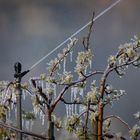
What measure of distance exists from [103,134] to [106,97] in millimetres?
558

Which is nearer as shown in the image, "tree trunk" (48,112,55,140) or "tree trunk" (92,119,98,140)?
"tree trunk" (48,112,55,140)

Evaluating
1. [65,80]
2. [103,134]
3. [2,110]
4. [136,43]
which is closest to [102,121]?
[103,134]

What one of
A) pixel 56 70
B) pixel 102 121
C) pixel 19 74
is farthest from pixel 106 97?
pixel 19 74

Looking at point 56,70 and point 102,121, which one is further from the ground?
point 56,70

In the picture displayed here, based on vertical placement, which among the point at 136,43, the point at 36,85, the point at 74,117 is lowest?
the point at 74,117

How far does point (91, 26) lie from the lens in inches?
266

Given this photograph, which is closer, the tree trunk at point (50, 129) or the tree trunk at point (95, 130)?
the tree trunk at point (50, 129)

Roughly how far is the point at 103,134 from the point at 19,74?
1763 millimetres

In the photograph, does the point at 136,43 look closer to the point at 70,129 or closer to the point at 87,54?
the point at 87,54

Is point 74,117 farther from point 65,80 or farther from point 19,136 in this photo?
point 19,136

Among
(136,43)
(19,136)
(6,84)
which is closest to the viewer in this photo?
(19,136)

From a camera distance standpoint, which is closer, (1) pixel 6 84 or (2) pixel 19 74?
(2) pixel 19 74

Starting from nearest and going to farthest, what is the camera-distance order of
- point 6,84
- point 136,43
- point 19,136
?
point 19,136 < point 136,43 < point 6,84

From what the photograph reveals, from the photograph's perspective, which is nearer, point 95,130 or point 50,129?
point 50,129
